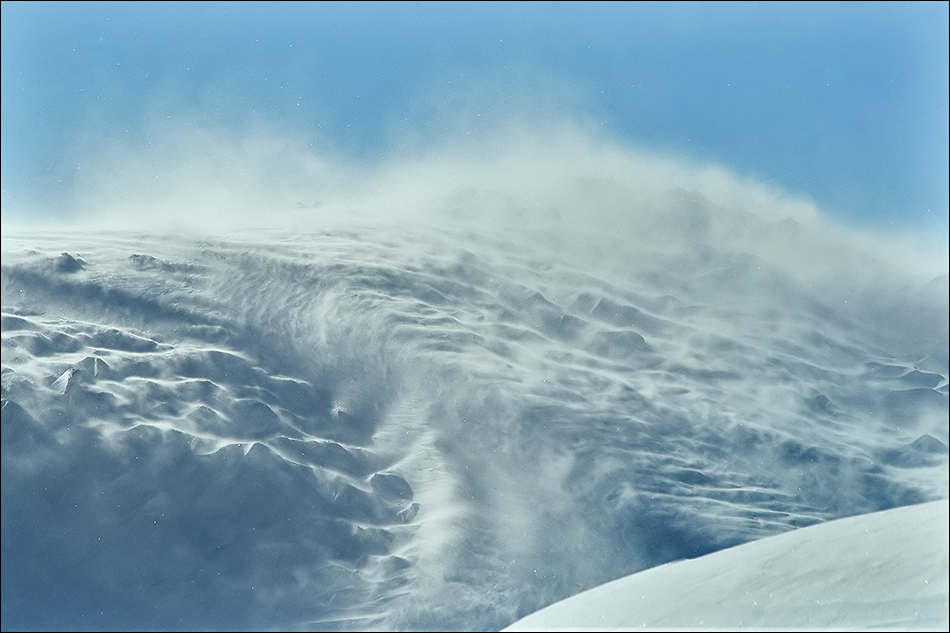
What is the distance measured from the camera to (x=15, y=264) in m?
4.57

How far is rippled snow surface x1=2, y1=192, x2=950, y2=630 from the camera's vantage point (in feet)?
13.1

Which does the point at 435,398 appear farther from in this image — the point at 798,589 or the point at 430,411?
the point at 798,589

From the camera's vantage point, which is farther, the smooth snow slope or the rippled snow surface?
the rippled snow surface

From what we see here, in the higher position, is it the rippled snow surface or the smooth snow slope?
the rippled snow surface

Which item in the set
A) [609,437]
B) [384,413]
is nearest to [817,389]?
[609,437]

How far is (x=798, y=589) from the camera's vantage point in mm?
3213

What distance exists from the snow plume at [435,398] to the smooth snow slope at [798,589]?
2.85ft

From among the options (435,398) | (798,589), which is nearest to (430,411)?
(435,398)

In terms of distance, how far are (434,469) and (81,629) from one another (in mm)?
1751

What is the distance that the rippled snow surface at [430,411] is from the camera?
4008mm

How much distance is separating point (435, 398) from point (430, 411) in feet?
0.28

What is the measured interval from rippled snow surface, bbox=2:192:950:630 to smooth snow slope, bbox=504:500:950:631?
87 centimetres

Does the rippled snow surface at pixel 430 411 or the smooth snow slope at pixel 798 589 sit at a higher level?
the rippled snow surface at pixel 430 411

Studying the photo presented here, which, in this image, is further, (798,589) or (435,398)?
(435,398)
